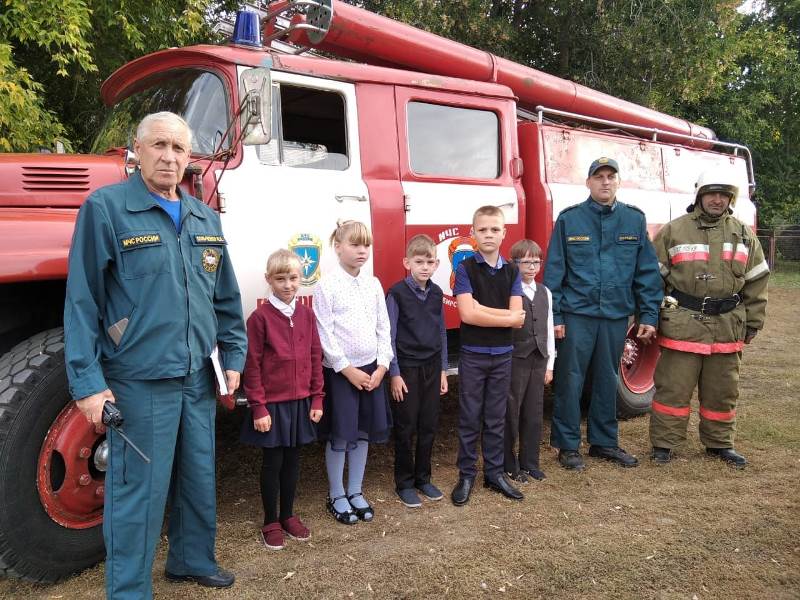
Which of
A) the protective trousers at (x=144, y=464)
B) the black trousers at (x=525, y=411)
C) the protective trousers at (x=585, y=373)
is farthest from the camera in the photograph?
the protective trousers at (x=585, y=373)

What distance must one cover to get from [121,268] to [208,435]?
2.55 ft

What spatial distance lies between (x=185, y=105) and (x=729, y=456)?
13.1 ft

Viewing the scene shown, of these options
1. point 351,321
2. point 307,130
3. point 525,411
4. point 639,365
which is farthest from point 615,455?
point 307,130

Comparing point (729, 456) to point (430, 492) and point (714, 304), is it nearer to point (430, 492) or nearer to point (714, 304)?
point (714, 304)

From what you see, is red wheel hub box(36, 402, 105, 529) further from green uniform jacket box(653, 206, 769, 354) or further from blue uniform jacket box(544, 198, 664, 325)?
green uniform jacket box(653, 206, 769, 354)

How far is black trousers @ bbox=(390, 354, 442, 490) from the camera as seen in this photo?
11.7ft

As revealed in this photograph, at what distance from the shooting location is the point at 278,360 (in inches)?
121

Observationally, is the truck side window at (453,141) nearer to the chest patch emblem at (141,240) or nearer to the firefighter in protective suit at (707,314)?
the firefighter in protective suit at (707,314)

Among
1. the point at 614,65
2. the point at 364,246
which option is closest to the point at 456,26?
the point at 614,65

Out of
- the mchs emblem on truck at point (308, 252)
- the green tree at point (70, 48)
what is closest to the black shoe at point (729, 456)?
the mchs emblem on truck at point (308, 252)

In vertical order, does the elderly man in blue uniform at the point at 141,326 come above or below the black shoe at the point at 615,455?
above

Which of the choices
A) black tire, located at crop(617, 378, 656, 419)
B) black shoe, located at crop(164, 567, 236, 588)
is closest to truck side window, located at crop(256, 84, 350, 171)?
black shoe, located at crop(164, 567, 236, 588)

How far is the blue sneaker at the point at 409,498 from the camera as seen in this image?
361cm

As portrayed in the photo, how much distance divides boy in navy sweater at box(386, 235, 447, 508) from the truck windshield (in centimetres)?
118
